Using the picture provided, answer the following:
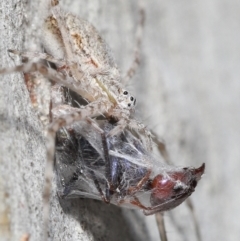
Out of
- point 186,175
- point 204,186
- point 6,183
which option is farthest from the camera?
point 204,186

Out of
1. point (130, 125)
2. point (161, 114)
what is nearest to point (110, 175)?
point (130, 125)

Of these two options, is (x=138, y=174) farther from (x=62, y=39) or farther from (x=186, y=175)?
(x=62, y=39)

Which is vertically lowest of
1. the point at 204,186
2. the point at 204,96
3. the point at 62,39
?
the point at 204,186

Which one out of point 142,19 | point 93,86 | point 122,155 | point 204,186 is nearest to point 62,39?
point 93,86

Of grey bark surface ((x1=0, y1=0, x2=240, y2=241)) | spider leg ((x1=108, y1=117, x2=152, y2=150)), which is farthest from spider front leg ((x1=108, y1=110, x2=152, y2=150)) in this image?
grey bark surface ((x1=0, y1=0, x2=240, y2=241))

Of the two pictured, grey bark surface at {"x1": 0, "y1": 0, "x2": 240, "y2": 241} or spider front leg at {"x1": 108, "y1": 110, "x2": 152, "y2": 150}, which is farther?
spider front leg at {"x1": 108, "y1": 110, "x2": 152, "y2": 150}

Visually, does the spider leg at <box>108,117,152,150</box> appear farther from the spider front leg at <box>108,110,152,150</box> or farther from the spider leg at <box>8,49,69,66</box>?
the spider leg at <box>8,49,69,66</box>

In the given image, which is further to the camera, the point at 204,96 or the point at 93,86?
the point at 204,96

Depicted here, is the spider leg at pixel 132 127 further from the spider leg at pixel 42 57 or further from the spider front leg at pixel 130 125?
the spider leg at pixel 42 57
